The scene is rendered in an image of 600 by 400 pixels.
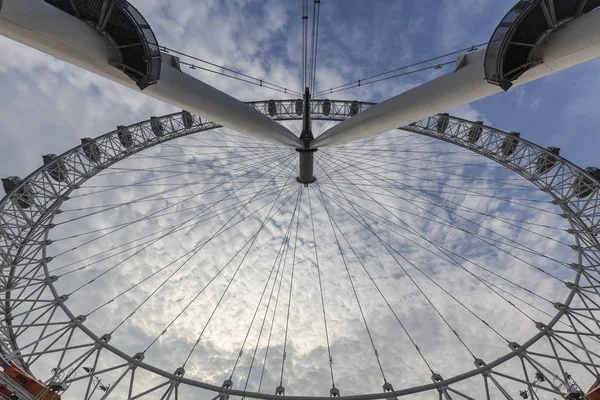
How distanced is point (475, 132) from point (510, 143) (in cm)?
301

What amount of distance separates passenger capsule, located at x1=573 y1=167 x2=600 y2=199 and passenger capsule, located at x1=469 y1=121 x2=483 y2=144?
8121 mm

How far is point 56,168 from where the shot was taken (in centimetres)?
2597

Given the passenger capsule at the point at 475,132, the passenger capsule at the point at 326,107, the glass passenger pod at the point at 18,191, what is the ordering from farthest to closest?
the passenger capsule at the point at 326,107
the passenger capsule at the point at 475,132
the glass passenger pod at the point at 18,191

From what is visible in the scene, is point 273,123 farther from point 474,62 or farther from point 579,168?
point 579,168

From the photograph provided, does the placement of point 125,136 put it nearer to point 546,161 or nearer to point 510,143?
point 510,143

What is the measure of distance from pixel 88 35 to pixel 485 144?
30.7 metres

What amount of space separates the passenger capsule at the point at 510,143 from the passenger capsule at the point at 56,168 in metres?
38.2

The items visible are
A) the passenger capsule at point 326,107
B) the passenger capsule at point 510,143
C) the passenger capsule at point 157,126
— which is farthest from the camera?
the passenger capsule at point 326,107

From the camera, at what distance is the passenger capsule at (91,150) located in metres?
27.5

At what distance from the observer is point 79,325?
20.9 meters

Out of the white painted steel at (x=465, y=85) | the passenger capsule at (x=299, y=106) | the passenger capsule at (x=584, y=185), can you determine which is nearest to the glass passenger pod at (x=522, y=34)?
the white painted steel at (x=465, y=85)

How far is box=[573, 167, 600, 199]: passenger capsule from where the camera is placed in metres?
24.1

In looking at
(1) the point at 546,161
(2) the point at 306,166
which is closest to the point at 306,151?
(2) the point at 306,166

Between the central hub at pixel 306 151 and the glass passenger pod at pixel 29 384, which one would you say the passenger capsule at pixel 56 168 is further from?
the central hub at pixel 306 151
